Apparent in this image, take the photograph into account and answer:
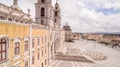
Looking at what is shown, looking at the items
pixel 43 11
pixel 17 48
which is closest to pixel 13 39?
pixel 17 48

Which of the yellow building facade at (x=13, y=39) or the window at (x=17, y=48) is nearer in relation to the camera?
the yellow building facade at (x=13, y=39)

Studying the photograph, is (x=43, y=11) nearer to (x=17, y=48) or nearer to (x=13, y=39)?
(x=17, y=48)

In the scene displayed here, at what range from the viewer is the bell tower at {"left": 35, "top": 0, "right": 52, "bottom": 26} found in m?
33.8

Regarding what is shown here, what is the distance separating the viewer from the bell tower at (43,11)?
33.8 meters

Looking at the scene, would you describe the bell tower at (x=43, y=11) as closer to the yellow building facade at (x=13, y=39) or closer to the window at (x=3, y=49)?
the yellow building facade at (x=13, y=39)

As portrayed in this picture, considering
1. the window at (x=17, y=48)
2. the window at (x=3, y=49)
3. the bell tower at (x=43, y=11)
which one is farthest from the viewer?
the bell tower at (x=43, y=11)

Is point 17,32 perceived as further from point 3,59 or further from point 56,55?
point 56,55

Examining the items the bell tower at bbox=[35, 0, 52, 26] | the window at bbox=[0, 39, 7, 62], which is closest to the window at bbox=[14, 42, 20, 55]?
the window at bbox=[0, 39, 7, 62]

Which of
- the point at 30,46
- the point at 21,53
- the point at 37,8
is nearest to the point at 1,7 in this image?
the point at 21,53

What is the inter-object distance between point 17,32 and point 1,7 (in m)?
3.07

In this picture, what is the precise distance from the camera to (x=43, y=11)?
113 ft

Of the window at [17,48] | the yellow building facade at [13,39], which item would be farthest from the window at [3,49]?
the window at [17,48]

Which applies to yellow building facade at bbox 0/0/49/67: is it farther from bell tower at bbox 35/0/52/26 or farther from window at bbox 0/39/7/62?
bell tower at bbox 35/0/52/26

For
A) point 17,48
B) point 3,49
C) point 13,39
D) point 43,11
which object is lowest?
point 17,48
